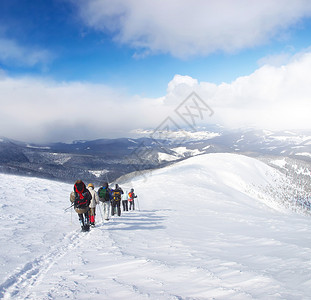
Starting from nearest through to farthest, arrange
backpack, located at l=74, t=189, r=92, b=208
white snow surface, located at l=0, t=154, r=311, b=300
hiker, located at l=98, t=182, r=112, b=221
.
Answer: white snow surface, located at l=0, t=154, r=311, b=300, backpack, located at l=74, t=189, r=92, b=208, hiker, located at l=98, t=182, r=112, b=221

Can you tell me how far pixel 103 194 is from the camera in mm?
12859

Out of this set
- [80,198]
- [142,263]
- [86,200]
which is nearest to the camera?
[142,263]

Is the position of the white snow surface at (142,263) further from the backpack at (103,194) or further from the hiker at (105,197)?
the backpack at (103,194)

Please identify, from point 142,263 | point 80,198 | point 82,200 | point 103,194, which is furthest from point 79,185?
point 142,263

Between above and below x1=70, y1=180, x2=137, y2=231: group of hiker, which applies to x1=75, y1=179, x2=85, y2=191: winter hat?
above

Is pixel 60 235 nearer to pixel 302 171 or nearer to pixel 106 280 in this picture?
pixel 106 280

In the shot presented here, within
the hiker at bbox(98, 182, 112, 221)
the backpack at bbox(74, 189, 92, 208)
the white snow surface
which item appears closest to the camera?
the white snow surface

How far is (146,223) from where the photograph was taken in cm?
1270

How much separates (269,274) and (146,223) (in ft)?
27.8

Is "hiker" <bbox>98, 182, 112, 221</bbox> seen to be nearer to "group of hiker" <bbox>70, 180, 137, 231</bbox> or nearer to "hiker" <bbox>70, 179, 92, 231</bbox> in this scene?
"group of hiker" <bbox>70, 180, 137, 231</bbox>

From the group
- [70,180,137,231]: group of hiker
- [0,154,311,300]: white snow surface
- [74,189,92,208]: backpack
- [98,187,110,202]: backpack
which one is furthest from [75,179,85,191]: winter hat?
[98,187,110,202]: backpack

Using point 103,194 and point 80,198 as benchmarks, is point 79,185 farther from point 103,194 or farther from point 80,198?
point 103,194

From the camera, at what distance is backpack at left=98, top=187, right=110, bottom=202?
41.9 ft

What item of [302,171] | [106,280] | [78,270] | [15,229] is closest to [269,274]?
[106,280]
